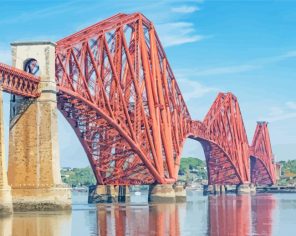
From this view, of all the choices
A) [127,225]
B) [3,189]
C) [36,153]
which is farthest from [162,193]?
[127,225]

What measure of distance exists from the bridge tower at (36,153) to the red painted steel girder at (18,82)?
3.27 ft

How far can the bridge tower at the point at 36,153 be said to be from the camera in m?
81.4

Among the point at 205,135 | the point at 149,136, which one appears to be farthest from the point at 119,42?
the point at 205,135

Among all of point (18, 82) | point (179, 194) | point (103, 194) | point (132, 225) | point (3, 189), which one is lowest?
point (132, 225)

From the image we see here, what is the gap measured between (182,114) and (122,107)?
131 feet

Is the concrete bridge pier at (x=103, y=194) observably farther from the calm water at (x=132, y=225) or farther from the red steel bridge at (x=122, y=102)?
the calm water at (x=132, y=225)

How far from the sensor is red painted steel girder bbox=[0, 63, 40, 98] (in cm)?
7781

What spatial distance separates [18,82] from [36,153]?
7.74 metres

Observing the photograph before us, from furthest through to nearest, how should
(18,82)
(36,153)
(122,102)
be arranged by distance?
(122,102) < (36,153) < (18,82)

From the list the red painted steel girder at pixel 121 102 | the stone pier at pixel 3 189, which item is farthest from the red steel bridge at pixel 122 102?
the stone pier at pixel 3 189

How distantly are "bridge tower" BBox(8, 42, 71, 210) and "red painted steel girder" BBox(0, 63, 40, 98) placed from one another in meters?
1.00

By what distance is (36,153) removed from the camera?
8288 cm

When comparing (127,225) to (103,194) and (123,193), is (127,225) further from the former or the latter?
(123,193)

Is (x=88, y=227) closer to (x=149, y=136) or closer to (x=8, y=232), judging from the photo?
(x=8, y=232)
